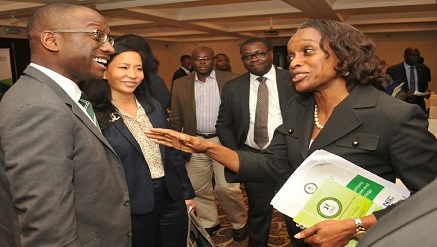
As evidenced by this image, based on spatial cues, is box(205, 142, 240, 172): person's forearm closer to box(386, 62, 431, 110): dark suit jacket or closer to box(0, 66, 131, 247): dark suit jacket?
box(0, 66, 131, 247): dark suit jacket

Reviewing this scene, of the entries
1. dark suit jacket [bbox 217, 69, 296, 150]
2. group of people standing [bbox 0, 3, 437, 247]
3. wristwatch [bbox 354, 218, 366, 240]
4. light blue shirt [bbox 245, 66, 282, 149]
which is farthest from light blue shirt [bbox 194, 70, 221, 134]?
wristwatch [bbox 354, 218, 366, 240]

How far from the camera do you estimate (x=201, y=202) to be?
362cm

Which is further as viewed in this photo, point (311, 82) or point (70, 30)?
point (311, 82)

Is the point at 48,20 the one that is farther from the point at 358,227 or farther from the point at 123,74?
the point at 358,227

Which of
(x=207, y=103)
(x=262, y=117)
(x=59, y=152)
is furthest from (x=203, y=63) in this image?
(x=59, y=152)

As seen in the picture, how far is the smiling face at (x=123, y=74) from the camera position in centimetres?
213

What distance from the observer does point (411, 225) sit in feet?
1.12

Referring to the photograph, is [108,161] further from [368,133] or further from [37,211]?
[368,133]

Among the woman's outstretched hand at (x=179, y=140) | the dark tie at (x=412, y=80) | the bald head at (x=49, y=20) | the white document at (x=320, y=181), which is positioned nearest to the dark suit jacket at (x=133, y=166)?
the woman's outstretched hand at (x=179, y=140)

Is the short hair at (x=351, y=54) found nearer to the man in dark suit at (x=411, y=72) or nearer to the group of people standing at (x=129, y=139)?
the group of people standing at (x=129, y=139)

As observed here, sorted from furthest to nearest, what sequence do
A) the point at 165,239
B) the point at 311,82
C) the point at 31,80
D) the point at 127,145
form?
the point at 165,239 < the point at 127,145 < the point at 311,82 < the point at 31,80

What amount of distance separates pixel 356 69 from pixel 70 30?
1.16m

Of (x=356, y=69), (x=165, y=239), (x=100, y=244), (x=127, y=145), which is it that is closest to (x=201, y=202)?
(x=165, y=239)

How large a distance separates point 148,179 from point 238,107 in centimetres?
135
